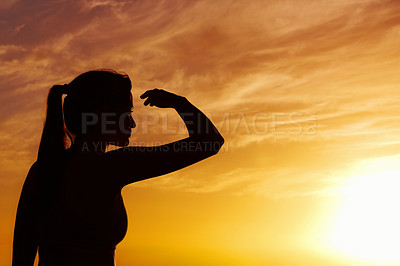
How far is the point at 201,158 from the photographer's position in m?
3.71

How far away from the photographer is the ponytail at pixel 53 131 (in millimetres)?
3830

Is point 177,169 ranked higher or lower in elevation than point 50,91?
lower

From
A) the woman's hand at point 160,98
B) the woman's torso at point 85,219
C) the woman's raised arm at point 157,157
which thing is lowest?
the woman's torso at point 85,219

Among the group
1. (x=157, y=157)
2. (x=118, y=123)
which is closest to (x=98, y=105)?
(x=118, y=123)

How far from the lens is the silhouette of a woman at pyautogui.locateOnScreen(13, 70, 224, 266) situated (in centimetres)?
364

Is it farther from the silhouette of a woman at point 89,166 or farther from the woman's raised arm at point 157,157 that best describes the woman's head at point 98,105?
the woman's raised arm at point 157,157

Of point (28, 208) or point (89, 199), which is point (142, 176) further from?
point (28, 208)

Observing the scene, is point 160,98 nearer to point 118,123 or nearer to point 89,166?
point 118,123

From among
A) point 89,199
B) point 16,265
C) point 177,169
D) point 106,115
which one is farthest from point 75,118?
point 16,265

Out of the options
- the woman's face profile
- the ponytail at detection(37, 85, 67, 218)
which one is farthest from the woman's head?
the ponytail at detection(37, 85, 67, 218)

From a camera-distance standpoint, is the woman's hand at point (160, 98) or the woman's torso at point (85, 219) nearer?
the woman's torso at point (85, 219)

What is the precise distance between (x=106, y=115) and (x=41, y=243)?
1.07 metres

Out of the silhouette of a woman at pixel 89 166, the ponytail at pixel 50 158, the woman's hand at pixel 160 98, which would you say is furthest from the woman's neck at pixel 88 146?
the woman's hand at pixel 160 98

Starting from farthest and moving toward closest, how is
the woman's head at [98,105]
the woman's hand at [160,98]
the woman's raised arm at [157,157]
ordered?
the woman's hand at [160,98], the woman's head at [98,105], the woman's raised arm at [157,157]
